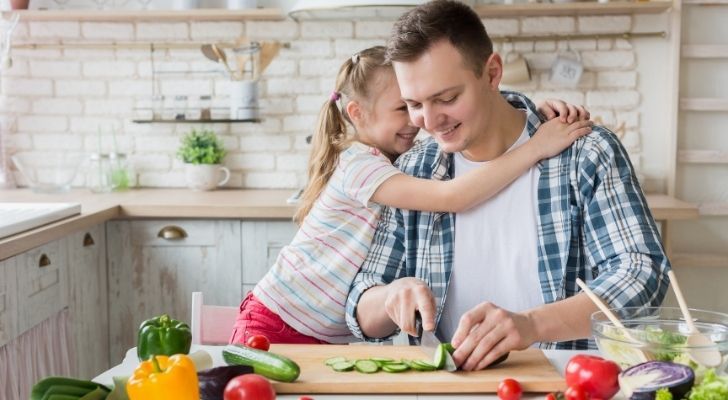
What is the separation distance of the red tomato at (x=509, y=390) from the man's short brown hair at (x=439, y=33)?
0.80 m

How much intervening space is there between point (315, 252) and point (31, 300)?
1.15 metres

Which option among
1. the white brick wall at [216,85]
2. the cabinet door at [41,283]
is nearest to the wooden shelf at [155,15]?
the white brick wall at [216,85]

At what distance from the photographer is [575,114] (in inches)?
84.3

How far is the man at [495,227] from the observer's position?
1.91m

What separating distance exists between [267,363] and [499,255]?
2.54 ft

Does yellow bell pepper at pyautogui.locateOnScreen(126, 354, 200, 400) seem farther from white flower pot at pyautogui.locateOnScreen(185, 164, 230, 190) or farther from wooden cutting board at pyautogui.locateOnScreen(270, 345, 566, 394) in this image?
white flower pot at pyautogui.locateOnScreen(185, 164, 230, 190)

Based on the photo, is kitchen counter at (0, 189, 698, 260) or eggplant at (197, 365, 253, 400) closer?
eggplant at (197, 365, 253, 400)

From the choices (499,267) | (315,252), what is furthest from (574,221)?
(315,252)

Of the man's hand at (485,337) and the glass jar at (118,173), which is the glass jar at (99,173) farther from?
the man's hand at (485,337)

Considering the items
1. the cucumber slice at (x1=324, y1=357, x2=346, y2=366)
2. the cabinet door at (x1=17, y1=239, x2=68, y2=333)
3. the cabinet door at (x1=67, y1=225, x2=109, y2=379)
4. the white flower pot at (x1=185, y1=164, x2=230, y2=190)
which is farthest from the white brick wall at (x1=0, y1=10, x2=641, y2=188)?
the cucumber slice at (x1=324, y1=357, x2=346, y2=366)

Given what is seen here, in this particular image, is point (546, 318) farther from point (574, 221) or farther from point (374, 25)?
point (374, 25)

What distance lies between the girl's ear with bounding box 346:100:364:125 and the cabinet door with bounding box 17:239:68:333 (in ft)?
4.05

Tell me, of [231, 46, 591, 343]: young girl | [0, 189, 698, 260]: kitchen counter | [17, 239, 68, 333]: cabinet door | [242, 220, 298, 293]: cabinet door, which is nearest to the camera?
[231, 46, 591, 343]: young girl

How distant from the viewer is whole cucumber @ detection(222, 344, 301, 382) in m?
1.55
